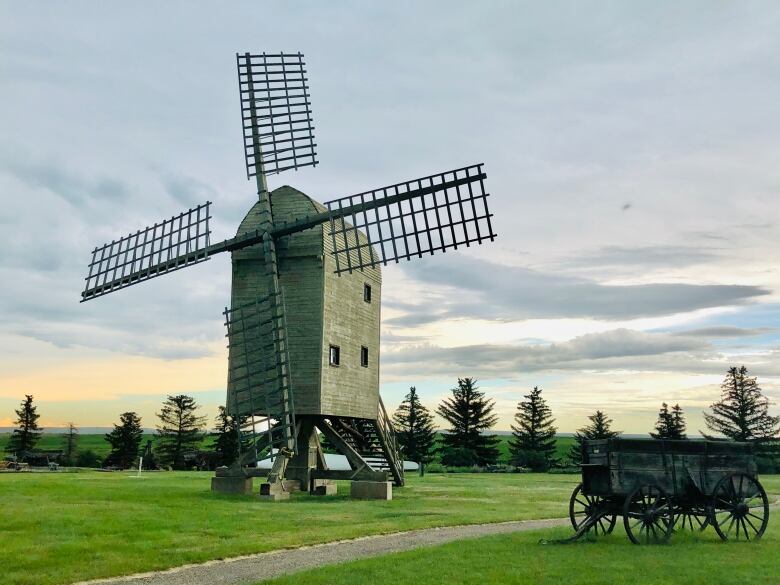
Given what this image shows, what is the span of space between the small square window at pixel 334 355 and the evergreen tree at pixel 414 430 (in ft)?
164

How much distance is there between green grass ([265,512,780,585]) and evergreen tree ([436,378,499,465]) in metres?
61.4

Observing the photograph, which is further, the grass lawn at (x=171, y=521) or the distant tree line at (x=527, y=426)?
the distant tree line at (x=527, y=426)

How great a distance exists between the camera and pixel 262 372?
85.6 feet

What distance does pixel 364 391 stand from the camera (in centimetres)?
2933

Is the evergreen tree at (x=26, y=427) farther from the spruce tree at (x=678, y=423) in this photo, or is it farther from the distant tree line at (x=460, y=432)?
the spruce tree at (x=678, y=423)

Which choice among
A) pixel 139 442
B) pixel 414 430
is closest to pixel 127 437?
pixel 139 442

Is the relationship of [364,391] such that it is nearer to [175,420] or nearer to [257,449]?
[257,449]

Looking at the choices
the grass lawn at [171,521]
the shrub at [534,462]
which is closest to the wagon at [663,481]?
the grass lawn at [171,521]

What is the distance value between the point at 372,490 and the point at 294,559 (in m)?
13.3

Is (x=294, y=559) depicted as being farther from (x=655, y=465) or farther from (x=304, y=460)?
(x=304, y=460)

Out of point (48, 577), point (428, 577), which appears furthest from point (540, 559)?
point (48, 577)

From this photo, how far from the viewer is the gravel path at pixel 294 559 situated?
1134 cm

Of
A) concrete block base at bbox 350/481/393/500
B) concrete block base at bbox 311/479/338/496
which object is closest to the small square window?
concrete block base at bbox 350/481/393/500

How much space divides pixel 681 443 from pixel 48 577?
12.7 meters
